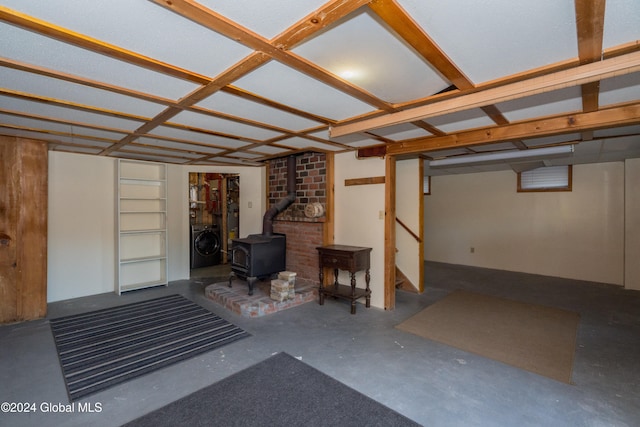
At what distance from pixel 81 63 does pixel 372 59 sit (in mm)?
1716

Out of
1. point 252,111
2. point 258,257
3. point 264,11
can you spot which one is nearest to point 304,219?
point 258,257

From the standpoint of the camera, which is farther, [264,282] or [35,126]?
[264,282]

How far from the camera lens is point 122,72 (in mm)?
1845

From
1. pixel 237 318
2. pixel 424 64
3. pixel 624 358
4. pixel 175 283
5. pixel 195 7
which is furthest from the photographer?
pixel 175 283

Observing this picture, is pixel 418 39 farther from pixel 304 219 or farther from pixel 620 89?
pixel 304 219

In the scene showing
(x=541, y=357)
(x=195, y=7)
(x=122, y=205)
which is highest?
(x=195, y=7)

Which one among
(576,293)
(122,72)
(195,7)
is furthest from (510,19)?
(576,293)

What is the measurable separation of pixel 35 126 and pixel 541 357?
5408 mm

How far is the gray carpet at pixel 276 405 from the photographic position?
72.5 inches

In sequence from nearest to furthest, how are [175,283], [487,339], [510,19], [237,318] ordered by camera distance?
[510,19]
[487,339]
[237,318]
[175,283]

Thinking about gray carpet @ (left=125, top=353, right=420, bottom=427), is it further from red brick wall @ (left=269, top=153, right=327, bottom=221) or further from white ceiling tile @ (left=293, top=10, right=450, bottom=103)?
red brick wall @ (left=269, top=153, right=327, bottom=221)

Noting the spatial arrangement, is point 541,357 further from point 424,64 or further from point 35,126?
point 35,126

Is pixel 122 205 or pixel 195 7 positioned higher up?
pixel 195 7

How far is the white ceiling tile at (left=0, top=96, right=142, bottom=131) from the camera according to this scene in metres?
2.36
